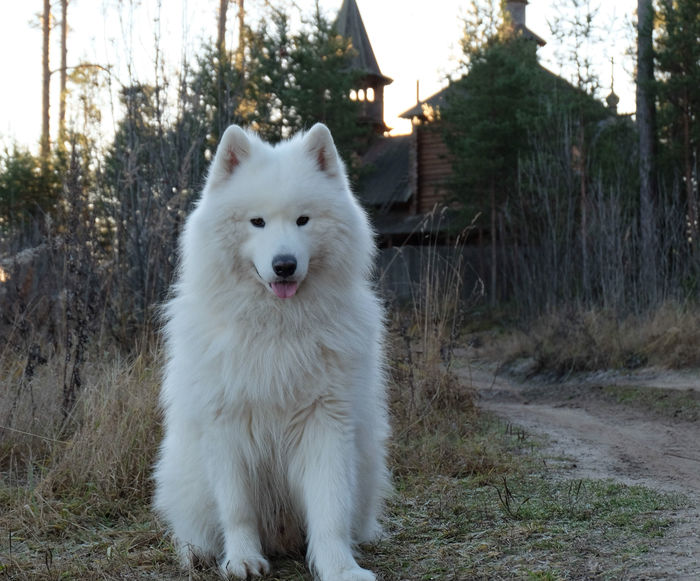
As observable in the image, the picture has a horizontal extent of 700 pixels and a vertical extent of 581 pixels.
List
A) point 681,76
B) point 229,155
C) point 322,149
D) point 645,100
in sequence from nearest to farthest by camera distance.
A: 1. point 229,155
2. point 322,149
3. point 681,76
4. point 645,100

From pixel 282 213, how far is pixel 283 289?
0.30 meters

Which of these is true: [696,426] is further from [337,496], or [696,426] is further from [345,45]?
[345,45]

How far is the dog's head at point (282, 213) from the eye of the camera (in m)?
3.12

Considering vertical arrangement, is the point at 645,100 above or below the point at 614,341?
above

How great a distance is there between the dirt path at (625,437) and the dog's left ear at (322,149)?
2.02 m

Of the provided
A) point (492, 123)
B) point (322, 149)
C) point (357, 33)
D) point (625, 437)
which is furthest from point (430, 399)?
point (357, 33)

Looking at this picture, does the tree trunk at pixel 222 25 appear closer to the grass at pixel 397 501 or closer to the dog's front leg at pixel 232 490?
the grass at pixel 397 501

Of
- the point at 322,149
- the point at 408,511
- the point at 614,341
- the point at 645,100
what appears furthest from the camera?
the point at 645,100

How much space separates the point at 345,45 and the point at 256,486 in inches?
807

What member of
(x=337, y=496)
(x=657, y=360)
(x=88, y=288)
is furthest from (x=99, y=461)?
(x=657, y=360)

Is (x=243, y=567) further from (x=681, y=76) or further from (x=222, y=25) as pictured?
(x=681, y=76)

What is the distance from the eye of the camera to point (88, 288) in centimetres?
554

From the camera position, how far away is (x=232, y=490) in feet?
10.4

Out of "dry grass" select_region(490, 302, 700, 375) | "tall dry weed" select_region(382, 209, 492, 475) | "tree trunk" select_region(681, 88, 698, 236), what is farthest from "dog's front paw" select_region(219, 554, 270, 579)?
"tree trunk" select_region(681, 88, 698, 236)
